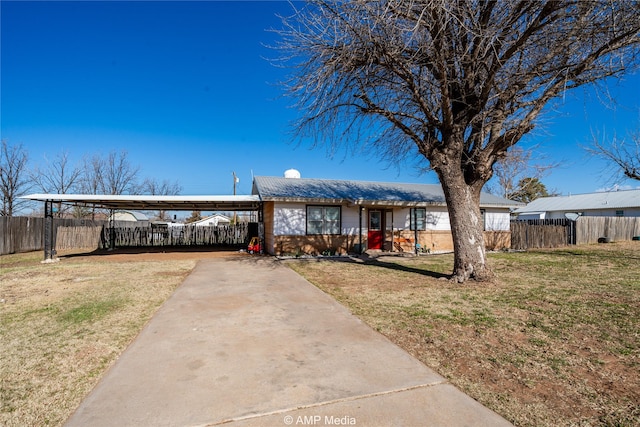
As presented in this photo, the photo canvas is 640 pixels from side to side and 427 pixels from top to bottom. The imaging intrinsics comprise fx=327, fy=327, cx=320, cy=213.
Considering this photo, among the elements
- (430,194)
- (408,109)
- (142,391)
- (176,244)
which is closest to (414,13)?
(408,109)

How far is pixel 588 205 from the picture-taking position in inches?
1403

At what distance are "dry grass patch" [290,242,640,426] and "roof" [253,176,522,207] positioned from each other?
5.47m

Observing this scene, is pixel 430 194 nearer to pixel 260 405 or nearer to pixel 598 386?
pixel 598 386

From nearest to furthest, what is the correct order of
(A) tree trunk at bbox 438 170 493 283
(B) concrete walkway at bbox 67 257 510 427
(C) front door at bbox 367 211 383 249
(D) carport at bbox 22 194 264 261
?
(B) concrete walkway at bbox 67 257 510 427 < (A) tree trunk at bbox 438 170 493 283 < (D) carport at bbox 22 194 264 261 < (C) front door at bbox 367 211 383 249

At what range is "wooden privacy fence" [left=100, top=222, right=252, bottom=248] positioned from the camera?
67.6ft

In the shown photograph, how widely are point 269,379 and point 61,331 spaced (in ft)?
11.1

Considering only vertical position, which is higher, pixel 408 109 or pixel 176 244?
pixel 408 109

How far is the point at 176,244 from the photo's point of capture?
21.6m

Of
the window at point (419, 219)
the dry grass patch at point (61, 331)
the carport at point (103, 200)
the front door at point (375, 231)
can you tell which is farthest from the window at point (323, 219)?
the dry grass patch at point (61, 331)

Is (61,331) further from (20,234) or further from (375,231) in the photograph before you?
(20,234)

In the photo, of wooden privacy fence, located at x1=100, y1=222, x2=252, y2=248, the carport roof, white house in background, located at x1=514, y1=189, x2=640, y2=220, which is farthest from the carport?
white house in background, located at x1=514, y1=189, x2=640, y2=220

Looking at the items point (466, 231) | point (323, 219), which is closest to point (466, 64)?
point (466, 231)

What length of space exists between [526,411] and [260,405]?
218cm

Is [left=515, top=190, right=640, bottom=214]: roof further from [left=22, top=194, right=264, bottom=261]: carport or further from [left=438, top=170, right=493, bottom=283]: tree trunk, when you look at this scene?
[left=22, top=194, right=264, bottom=261]: carport
